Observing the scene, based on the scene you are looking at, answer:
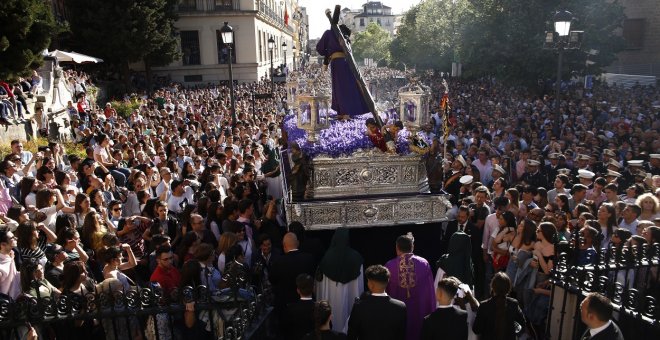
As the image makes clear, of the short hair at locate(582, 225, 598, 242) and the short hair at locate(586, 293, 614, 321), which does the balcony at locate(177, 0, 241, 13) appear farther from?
the short hair at locate(586, 293, 614, 321)

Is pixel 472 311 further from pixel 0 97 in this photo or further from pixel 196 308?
pixel 0 97

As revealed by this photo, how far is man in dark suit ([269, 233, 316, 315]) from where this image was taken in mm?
5820

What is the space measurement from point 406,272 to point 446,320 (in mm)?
1191

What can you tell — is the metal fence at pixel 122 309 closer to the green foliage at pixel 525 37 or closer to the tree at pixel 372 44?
the green foliage at pixel 525 37

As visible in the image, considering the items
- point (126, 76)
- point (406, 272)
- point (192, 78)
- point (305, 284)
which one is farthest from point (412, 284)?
point (192, 78)

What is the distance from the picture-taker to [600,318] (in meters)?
3.97

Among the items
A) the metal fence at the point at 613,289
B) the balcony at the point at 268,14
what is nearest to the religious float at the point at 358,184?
the metal fence at the point at 613,289

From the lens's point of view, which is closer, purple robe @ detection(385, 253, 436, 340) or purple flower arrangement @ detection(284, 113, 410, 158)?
purple robe @ detection(385, 253, 436, 340)

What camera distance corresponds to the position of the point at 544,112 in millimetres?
19219

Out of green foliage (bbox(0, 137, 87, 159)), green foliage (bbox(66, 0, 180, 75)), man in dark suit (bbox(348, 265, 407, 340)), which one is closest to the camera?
man in dark suit (bbox(348, 265, 407, 340))

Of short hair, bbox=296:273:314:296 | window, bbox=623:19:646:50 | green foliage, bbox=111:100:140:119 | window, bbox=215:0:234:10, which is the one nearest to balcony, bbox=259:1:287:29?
window, bbox=215:0:234:10

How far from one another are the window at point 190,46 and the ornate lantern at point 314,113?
131 ft

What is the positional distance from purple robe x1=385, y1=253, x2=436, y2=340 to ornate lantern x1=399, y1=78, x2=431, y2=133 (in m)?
3.16

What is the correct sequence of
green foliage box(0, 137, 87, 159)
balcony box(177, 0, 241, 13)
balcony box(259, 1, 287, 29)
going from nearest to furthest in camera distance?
green foliage box(0, 137, 87, 159) → balcony box(177, 0, 241, 13) → balcony box(259, 1, 287, 29)
